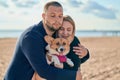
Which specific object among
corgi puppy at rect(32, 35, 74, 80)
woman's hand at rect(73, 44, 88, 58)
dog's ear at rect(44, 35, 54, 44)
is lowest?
woman's hand at rect(73, 44, 88, 58)

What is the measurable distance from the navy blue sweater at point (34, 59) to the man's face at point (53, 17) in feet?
0.30

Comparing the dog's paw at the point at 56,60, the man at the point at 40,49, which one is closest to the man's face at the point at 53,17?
the man at the point at 40,49

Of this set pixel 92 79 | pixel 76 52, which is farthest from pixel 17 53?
pixel 92 79

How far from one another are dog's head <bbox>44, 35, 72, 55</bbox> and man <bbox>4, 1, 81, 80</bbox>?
0.04 m

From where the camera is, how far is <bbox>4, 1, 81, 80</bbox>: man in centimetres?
291

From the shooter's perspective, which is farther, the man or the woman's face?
the woman's face

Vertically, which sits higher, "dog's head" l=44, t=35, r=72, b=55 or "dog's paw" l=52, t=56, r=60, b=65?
"dog's head" l=44, t=35, r=72, b=55

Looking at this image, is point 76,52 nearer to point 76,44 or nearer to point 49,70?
point 76,44

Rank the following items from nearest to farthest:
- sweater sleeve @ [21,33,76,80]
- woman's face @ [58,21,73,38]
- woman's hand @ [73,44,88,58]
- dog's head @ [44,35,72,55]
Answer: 1. sweater sleeve @ [21,33,76,80]
2. dog's head @ [44,35,72,55]
3. woman's face @ [58,21,73,38]
4. woman's hand @ [73,44,88,58]

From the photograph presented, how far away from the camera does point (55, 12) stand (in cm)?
297

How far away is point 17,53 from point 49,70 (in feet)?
1.17

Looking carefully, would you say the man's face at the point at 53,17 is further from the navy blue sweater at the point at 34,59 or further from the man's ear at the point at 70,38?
the man's ear at the point at 70,38

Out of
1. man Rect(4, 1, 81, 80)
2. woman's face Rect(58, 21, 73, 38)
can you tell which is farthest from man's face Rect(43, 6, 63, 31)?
woman's face Rect(58, 21, 73, 38)

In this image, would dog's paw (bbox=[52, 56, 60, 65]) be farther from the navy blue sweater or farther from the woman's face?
the woman's face
